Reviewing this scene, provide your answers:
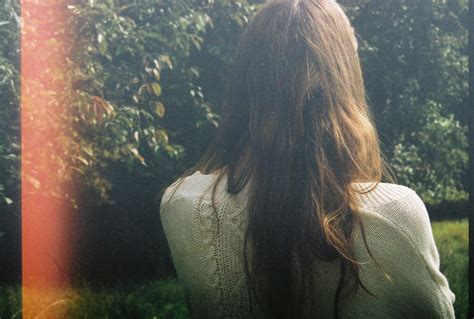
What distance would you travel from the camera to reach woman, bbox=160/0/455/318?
128 cm

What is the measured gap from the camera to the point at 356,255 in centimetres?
128

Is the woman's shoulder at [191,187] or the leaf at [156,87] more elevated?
the woman's shoulder at [191,187]

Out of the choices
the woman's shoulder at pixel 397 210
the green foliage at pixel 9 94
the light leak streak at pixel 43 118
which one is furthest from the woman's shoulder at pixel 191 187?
the light leak streak at pixel 43 118

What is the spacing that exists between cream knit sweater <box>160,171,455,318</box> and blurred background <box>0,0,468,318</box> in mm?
1282

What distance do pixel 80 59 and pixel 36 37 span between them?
0.89 ft

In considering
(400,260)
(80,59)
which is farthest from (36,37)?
(400,260)

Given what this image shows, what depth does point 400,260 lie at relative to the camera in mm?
1289

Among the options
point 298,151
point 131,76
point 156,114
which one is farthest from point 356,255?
point 156,114

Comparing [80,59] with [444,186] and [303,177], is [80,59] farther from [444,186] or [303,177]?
[444,186]

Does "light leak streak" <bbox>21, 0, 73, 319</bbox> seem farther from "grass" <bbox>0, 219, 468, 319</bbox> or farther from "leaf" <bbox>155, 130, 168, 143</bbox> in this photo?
"leaf" <bbox>155, 130, 168, 143</bbox>

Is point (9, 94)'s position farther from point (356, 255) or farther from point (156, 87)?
point (356, 255)

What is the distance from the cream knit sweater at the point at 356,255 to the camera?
128 centimetres

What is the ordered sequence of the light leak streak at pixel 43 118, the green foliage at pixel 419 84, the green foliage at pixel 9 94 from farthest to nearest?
the green foliage at pixel 419 84 < the light leak streak at pixel 43 118 < the green foliage at pixel 9 94

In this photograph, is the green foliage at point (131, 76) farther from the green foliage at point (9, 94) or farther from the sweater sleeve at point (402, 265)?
the sweater sleeve at point (402, 265)
